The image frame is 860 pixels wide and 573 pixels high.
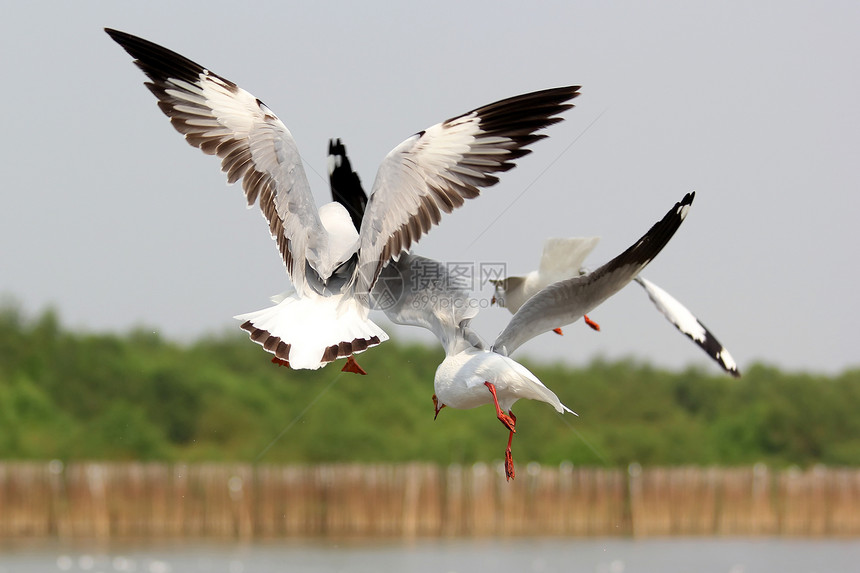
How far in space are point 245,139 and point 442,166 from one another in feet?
3.20

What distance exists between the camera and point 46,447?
18.6 metres

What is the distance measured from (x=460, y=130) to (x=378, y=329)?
0.89m

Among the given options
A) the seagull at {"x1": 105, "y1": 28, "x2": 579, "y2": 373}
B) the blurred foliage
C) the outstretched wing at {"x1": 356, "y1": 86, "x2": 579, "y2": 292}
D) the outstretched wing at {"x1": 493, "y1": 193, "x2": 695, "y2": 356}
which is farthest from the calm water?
the outstretched wing at {"x1": 493, "y1": 193, "x2": 695, "y2": 356}

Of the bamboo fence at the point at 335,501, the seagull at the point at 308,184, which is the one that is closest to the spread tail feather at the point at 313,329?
the seagull at the point at 308,184

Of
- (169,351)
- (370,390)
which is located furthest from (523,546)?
(169,351)

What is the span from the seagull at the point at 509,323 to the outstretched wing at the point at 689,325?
1076mm

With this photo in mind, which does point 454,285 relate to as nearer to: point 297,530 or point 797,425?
point 297,530

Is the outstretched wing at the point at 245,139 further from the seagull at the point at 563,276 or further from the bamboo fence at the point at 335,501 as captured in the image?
the bamboo fence at the point at 335,501

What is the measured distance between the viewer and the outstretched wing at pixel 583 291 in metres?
3.66

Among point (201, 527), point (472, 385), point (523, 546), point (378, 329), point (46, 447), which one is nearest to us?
point (472, 385)

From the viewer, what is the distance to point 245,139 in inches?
179

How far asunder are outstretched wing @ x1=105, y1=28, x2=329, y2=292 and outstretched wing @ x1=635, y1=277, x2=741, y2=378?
1.66 m

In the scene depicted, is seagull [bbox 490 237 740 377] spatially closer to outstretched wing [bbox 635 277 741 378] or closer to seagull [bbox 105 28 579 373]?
outstretched wing [bbox 635 277 741 378]

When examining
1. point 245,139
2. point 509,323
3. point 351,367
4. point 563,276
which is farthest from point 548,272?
point 245,139
